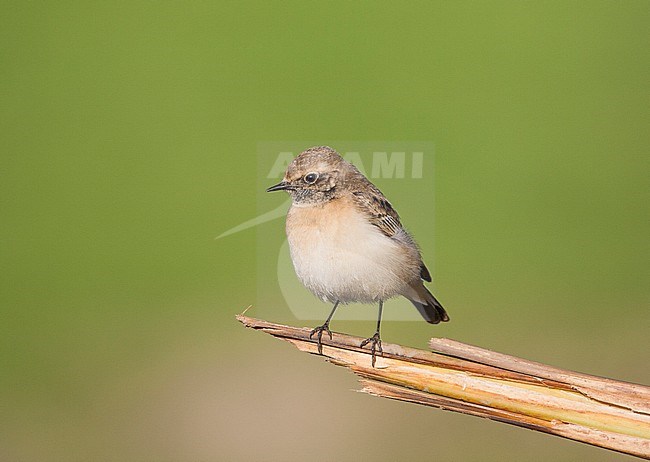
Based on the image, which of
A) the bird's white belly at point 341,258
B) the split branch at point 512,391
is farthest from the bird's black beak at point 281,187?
the split branch at point 512,391

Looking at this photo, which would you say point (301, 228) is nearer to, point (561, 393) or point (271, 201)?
point (271, 201)

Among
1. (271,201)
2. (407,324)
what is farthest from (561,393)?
(407,324)

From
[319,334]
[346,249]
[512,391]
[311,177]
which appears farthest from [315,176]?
[512,391]

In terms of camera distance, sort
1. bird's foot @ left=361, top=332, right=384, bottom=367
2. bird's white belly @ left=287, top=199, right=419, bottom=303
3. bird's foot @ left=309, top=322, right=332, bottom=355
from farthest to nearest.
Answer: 1. bird's white belly @ left=287, top=199, right=419, bottom=303
2. bird's foot @ left=309, top=322, right=332, bottom=355
3. bird's foot @ left=361, top=332, right=384, bottom=367
